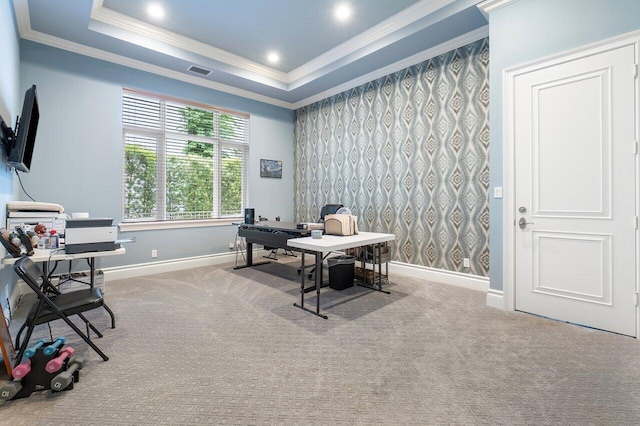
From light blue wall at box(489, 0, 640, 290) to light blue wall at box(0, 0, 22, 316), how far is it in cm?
429

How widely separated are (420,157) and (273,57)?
2.68m

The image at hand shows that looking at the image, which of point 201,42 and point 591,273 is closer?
point 591,273

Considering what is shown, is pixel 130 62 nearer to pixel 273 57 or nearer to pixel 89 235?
pixel 273 57

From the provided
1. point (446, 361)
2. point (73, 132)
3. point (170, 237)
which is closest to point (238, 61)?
point (73, 132)

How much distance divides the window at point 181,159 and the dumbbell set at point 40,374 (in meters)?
2.90

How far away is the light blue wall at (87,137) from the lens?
3660 millimetres

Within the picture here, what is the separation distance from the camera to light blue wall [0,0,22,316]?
2.51 m

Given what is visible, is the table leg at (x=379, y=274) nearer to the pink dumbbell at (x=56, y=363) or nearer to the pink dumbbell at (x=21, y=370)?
the pink dumbbell at (x=56, y=363)

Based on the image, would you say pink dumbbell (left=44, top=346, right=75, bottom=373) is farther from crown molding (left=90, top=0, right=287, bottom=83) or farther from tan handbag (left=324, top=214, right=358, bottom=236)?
crown molding (left=90, top=0, right=287, bottom=83)

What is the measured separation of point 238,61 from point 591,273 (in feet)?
16.4

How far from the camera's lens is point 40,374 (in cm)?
173

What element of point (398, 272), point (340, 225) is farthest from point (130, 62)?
point (398, 272)

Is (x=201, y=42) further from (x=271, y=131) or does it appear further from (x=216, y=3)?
(x=271, y=131)

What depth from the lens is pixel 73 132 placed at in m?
3.86
